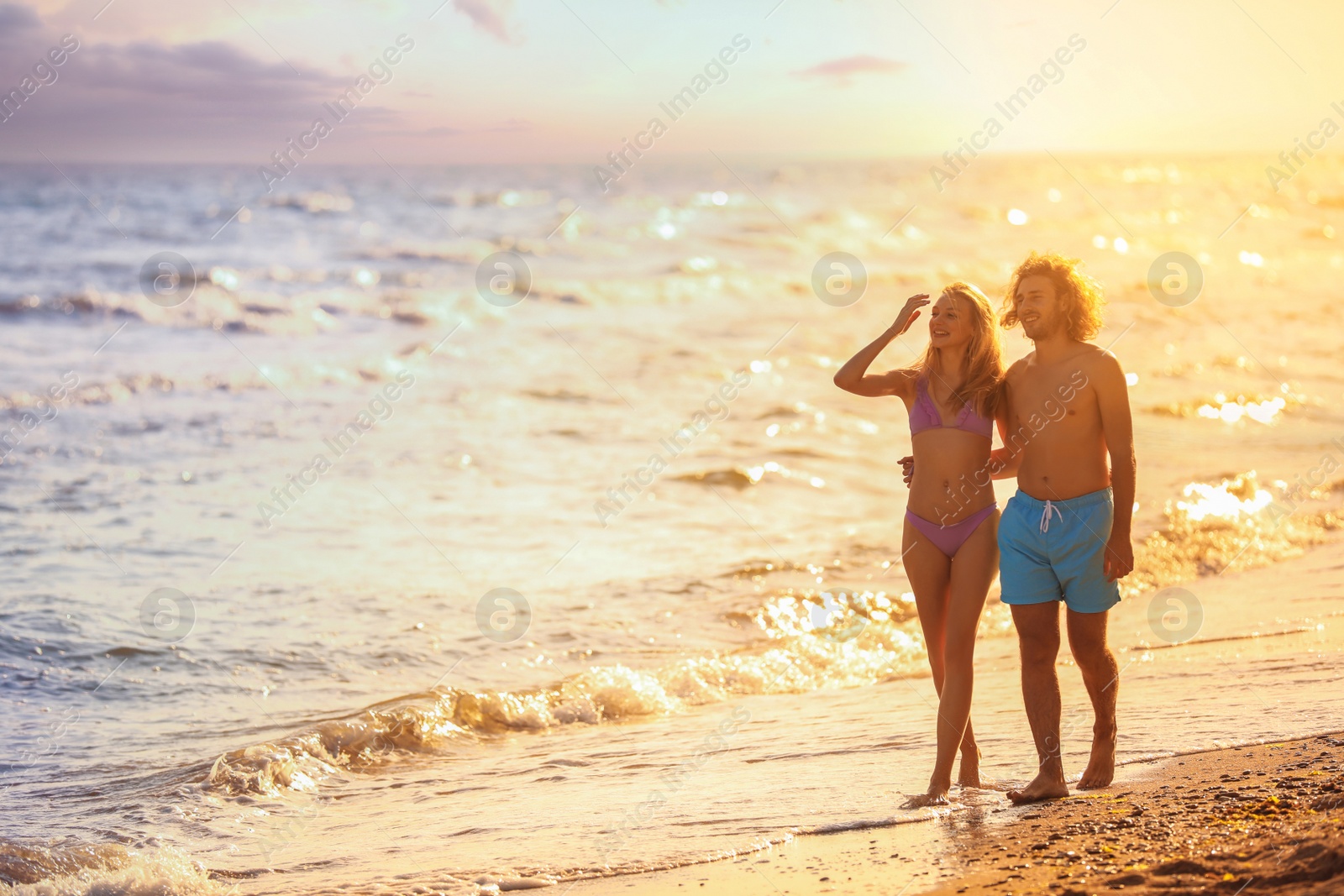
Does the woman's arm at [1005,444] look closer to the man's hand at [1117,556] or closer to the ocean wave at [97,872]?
the man's hand at [1117,556]

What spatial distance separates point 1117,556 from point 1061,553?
7.9 inches

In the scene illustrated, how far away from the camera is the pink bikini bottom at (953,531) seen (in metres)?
4.26

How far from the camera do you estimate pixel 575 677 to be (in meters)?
6.70

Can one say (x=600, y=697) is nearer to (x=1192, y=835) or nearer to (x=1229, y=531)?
(x=1192, y=835)

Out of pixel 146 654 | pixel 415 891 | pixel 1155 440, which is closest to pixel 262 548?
pixel 146 654

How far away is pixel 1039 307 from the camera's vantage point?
13.7 feet

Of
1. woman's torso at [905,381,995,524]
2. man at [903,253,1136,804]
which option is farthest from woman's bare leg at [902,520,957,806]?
man at [903,253,1136,804]

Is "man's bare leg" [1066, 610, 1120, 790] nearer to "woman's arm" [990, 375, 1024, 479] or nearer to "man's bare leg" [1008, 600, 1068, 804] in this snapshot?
"man's bare leg" [1008, 600, 1068, 804]

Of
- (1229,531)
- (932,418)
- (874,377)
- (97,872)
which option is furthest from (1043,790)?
(1229,531)

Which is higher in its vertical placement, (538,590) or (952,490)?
(952,490)

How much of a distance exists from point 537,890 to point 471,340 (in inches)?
642

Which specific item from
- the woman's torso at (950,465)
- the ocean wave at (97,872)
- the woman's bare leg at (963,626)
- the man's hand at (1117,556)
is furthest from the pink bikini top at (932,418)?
the ocean wave at (97,872)

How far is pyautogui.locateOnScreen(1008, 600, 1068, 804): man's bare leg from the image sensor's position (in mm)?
4145

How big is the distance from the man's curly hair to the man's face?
2cm
